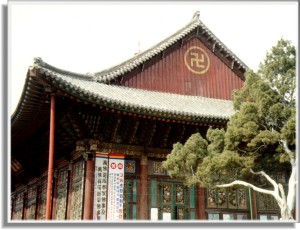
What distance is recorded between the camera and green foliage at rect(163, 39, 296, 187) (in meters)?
10.5

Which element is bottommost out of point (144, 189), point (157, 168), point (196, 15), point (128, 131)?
point (144, 189)

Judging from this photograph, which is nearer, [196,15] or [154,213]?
[154,213]

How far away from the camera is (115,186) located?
1359cm

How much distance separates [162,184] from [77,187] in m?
2.87

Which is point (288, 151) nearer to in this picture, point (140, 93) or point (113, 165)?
point (113, 165)

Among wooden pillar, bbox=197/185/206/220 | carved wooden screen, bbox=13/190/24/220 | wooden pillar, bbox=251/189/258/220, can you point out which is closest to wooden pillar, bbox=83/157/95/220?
wooden pillar, bbox=197/185/206/220

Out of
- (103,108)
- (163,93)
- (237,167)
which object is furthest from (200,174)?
(163,93)

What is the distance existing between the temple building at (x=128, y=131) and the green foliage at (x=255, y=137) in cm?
224

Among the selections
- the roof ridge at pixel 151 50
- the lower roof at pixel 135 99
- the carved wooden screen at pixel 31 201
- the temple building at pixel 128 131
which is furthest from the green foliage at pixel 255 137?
the carved wooden screen at pixel 31 201

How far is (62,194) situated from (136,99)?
4.49 m

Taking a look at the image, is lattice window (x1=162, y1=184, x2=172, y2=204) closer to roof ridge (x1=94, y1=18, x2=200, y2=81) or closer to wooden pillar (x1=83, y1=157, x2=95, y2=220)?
wooden pillar (x1=83, y1=157, x2=95, y2=220)

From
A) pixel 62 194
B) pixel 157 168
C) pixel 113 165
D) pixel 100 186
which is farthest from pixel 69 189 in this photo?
pixel 157 168

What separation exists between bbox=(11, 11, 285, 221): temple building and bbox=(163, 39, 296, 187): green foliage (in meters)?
2.24

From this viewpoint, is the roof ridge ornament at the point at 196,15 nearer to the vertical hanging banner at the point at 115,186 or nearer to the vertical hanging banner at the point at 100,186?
the vertical hanging banner at the point at 115,186
